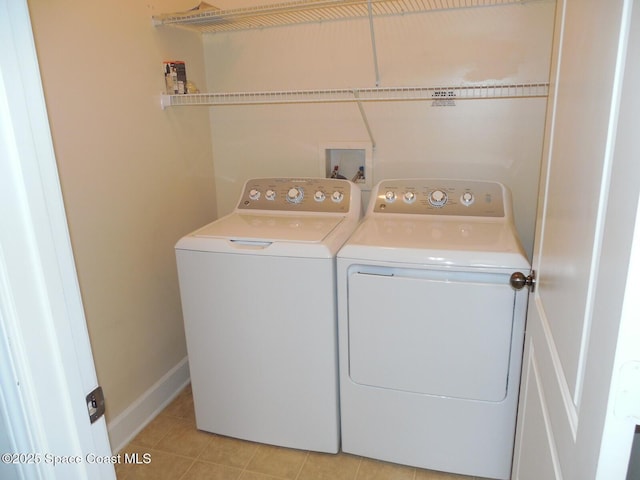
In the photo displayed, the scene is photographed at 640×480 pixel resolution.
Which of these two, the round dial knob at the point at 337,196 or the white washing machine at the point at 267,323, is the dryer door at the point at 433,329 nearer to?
the white washing machine at the point at 267,323

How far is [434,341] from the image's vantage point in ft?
5.41

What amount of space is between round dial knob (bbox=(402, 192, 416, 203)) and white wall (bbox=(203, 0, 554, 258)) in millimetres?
312

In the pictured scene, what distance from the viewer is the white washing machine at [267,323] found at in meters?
1.71

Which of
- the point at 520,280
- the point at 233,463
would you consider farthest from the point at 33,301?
the point at 233,463

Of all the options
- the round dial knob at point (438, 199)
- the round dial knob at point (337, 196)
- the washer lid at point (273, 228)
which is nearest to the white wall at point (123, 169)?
the washer lid at point (273, 228)

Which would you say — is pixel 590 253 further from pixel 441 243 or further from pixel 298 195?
pixel 298 195

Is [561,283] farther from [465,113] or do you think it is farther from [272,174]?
[272,174]

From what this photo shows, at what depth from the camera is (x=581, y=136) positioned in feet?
2.52

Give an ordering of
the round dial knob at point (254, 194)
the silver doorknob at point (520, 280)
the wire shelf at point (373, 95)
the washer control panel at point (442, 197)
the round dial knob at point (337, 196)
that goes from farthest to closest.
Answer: the round dial knob at point (254, 194) < the round dial knob at point (337, 196) < the washer control panel at point (442, 197) < the wire shelf at point (373, 95) < the silver doorknob at point (520, 280)

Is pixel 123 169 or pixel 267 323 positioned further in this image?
pixel 123 169

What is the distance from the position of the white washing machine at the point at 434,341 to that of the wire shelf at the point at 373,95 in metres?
0.51

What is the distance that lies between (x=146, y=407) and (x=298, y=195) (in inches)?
48.3

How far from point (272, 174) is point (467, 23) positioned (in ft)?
4.01

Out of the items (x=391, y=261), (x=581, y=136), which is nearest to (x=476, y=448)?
(x=391, y=261)
